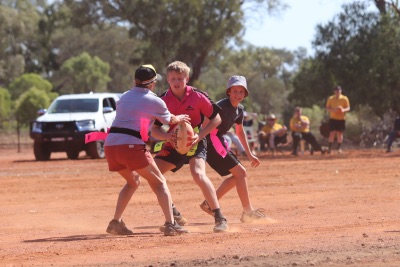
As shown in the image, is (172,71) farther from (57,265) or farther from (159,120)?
(57,265)

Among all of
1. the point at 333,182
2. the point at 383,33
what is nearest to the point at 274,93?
the point at 383,33

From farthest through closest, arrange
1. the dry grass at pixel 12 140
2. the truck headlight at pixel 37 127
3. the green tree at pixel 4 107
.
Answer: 1. the green tree at pixel 4 107
2. the dry grass at pixel 12 140
3. the truck headlight at pixel 37 127

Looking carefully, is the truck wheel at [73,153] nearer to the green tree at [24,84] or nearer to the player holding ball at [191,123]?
the player holding ball at [191,123]

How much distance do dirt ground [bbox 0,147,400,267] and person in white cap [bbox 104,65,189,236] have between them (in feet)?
1.79

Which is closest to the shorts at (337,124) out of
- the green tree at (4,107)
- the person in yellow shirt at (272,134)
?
the person in yellow shirt at (272,134)

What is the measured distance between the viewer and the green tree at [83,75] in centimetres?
7450

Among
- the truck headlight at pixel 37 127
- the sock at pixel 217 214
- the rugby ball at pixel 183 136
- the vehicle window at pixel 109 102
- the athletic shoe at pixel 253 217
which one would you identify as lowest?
the truck headlight at pixel 37 127

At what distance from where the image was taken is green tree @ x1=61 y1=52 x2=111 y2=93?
74500 millimetres

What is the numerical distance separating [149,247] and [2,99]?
146 feet

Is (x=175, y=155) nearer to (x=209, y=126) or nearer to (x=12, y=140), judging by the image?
(x=209, y=126)

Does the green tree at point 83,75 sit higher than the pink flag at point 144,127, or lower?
lower

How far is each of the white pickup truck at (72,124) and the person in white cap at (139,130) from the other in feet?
59.1

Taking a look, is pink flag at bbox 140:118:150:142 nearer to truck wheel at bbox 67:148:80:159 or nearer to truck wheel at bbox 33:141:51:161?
truck wheel at bbox 33:141:51:161

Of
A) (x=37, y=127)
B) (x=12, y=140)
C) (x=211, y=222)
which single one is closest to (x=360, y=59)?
(x=37, y=127)
